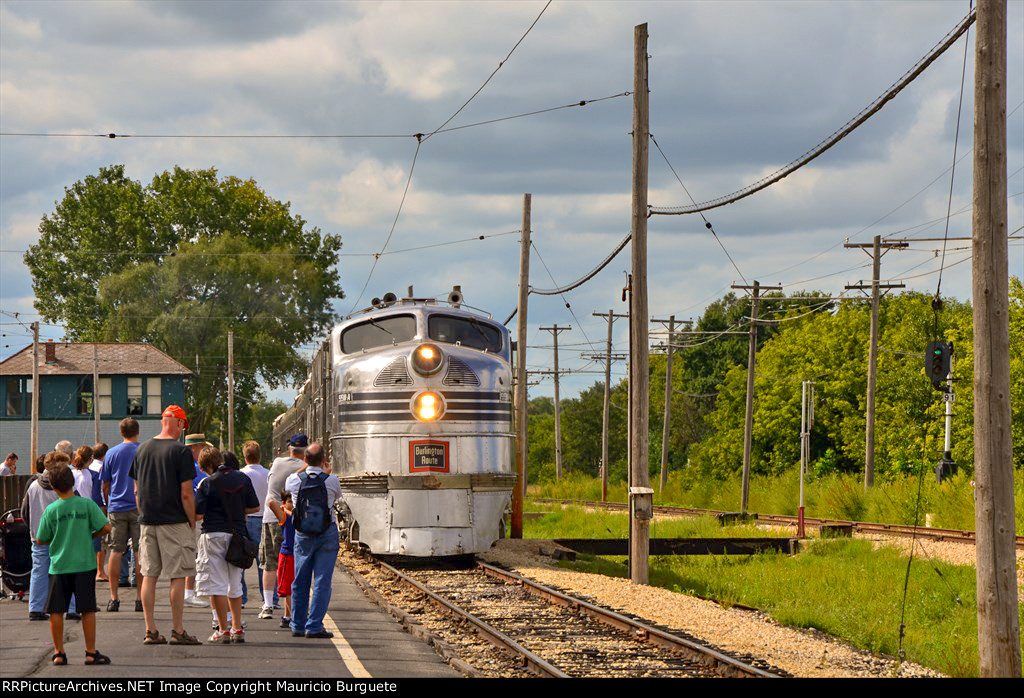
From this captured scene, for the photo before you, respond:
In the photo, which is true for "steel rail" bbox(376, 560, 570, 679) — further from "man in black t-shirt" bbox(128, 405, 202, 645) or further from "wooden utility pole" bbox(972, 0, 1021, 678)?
"wooden utility pole" bbox(972, 0, 1021, 678)

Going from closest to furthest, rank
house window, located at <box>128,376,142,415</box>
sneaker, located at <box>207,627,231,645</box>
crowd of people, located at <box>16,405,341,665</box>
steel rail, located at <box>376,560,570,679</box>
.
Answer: crowd of people, located at <box>16,405,341,665</box> < steel rail, located at <box>376,560,570,679</box> < sneaker, located at <box>207,627,231,645</box> < house window, located at <box>128,376,142,415</box>

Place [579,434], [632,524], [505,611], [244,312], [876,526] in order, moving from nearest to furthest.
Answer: [505,611]
[632,524]
[876,526]
[244,312]
[579,434]

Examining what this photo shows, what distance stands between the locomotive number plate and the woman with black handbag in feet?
26.1

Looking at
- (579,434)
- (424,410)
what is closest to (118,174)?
(579,434)

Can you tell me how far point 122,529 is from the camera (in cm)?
1515

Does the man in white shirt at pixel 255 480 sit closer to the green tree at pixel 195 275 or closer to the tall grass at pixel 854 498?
the tall grass at pixel 854 498

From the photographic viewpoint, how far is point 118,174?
262 feet

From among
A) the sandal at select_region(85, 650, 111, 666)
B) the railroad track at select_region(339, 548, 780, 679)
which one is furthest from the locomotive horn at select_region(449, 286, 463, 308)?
the sandal at select_region(85, 650, 111, 666)

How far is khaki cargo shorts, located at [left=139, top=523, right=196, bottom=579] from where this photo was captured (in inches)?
488

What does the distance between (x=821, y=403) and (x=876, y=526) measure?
1788 inches

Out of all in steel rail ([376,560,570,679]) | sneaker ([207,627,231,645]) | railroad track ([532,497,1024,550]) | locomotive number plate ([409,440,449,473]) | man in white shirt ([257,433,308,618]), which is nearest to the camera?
steel rail ([376,560,570,679])

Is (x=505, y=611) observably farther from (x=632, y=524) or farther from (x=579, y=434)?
(x=579, y=434)

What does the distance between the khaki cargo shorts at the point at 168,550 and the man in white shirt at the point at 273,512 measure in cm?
203

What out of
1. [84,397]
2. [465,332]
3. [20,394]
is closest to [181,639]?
[465,332]
